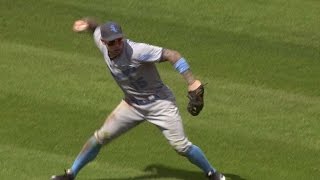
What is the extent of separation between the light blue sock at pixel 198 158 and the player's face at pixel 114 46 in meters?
1.30

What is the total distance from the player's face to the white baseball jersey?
0.06 meters

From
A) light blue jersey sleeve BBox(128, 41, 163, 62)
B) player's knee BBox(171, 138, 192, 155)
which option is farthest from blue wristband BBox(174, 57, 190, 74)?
player's knee BBox(171, 138, 192, 155)

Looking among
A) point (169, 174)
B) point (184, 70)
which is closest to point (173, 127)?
point (184, 70)

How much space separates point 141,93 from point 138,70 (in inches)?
12.0

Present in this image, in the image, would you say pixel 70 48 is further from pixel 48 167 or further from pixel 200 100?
pixel 200 100

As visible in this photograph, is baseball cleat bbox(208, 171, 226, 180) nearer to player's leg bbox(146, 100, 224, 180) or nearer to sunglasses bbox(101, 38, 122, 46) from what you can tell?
player's leg bbox(146, 100, 224, 180)

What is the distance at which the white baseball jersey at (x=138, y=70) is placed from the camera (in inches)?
275

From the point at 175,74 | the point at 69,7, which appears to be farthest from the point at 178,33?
the point at 69,7

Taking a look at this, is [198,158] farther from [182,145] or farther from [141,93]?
[141,93]

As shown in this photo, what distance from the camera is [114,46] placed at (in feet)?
22.7

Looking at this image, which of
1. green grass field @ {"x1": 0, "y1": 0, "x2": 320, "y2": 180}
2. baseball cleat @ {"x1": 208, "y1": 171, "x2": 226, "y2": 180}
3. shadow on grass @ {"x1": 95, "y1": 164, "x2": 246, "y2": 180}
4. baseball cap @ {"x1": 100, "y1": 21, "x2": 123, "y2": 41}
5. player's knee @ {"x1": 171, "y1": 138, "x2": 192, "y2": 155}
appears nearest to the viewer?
baseball cap @ {"x1": 100, "y1": 21, "x2": 123, "y2": 41}

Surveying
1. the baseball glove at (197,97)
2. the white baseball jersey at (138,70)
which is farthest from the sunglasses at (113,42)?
the baseball glove at (197,97)

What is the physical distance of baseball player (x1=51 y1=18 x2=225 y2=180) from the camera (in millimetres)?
6973

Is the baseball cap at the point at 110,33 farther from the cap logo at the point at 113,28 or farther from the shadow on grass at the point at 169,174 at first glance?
the shadow on grass at the point at 169,174
